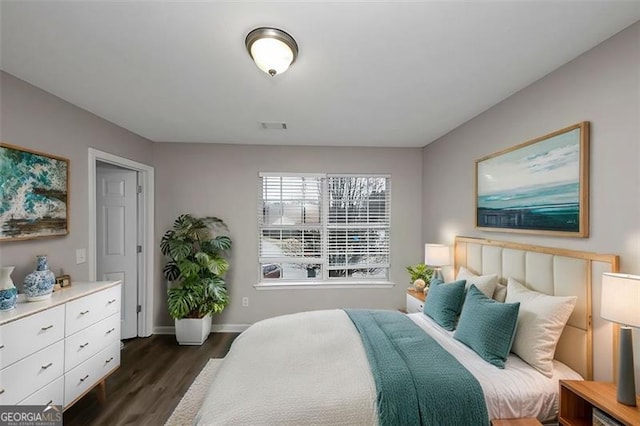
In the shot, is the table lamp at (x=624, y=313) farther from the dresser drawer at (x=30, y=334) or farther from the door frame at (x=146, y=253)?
the door frame at (x=146, y=253)

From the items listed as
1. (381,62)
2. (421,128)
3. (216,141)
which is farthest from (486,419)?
(216,141)

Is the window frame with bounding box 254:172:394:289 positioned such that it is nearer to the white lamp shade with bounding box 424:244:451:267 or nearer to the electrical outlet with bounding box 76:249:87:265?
the white lamp shade with bounding box 424:244:451:267

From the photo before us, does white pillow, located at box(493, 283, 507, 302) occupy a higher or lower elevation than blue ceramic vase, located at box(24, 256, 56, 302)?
lower

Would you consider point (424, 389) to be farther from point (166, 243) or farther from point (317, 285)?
point (166, 243)

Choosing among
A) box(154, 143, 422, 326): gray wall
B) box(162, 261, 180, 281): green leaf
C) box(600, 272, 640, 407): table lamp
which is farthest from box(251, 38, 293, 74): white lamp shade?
box(162, 261, 180, 281): green leaf

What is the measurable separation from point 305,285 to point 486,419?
8.86 feet

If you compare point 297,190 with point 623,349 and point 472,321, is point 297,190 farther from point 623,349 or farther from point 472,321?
point 623,349

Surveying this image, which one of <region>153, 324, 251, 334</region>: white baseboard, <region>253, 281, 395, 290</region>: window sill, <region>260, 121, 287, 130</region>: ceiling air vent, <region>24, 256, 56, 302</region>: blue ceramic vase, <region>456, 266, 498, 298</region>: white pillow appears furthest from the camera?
<region>253, 281, 395, 290</region>: window sill

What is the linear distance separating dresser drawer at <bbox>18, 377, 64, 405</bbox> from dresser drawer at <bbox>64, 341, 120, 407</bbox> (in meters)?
0.04

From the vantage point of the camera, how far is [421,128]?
3.21 meters

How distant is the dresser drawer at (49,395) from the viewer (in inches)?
67.7

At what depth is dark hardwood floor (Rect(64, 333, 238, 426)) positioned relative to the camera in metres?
2.21

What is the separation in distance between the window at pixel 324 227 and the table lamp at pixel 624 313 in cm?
274

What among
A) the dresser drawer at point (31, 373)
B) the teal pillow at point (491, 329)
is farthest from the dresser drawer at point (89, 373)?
the teal pillow at point (491, 329)
